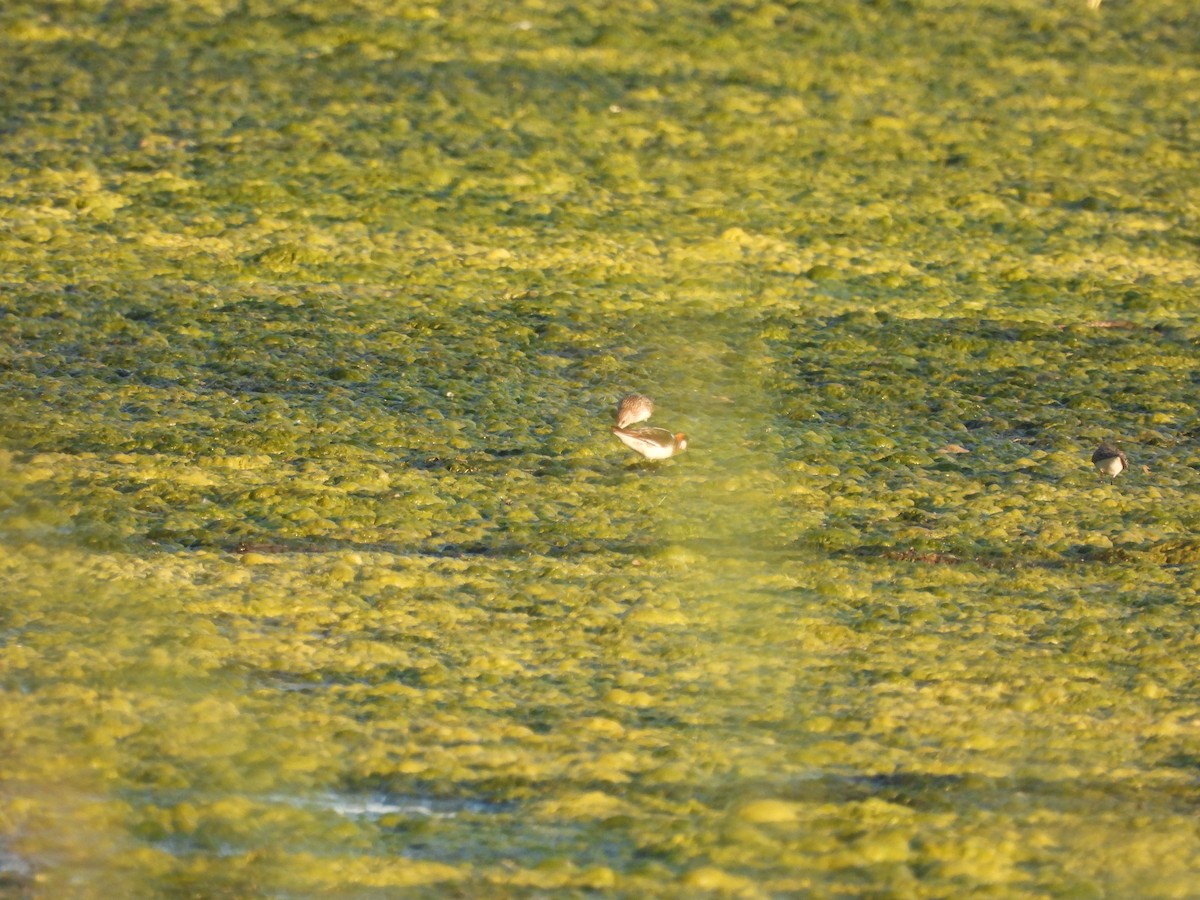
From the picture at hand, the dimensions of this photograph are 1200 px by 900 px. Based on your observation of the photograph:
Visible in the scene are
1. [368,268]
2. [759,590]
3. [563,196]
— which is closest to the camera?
[759,590]

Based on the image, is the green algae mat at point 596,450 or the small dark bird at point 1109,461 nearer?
the green algae mat at point 596,450

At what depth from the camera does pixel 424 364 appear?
10.4ft

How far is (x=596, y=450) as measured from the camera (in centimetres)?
291

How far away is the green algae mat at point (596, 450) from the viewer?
2.02 meters

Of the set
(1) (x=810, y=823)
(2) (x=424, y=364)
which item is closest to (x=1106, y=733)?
(1) (x=810, y=823)

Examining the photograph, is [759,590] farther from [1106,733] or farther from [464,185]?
[464,185]

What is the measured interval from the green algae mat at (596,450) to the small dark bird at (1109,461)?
0.07 ft

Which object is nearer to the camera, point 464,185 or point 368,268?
point 368,268

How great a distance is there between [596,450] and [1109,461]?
842mm

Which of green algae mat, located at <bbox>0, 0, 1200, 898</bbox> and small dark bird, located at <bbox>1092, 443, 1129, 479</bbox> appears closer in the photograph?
green algae mat, located at <bbox>0, 0, 1200, 898</bbox>

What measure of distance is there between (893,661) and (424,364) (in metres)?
1.18

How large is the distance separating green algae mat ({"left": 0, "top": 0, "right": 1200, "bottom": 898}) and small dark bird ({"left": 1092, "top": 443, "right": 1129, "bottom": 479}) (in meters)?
0.02

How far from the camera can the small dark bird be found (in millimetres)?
2859

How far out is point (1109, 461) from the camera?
2.86m
